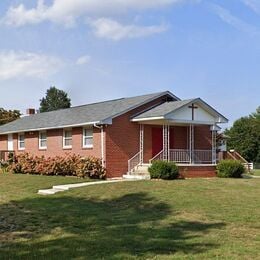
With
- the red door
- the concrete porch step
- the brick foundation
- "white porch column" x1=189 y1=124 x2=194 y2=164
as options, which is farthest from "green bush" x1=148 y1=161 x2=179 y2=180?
"white porch column" x1=189 y1=124 x2=194 y2=164

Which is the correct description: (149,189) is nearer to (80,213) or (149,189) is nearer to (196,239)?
(80,213)

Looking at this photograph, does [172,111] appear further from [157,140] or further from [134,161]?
[134,161]

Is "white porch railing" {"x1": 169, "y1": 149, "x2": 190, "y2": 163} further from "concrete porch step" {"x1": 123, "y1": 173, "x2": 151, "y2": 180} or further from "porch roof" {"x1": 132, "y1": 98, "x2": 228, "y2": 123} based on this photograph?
"concrete porch step" {"x1": 123, "y1": 173, "x2": 151, "y2": 180}

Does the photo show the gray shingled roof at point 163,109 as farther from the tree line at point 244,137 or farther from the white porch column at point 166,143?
the tree line at point 244,137

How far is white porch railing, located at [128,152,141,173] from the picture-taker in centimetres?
2608

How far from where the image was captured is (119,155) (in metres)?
25.8

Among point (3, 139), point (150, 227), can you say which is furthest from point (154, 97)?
point (150, 227)

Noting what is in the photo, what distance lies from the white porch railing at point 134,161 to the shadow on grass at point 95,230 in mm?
10061

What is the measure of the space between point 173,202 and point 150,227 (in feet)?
12.5

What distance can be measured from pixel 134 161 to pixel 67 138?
15.9 ft

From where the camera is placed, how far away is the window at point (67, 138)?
93.5ft

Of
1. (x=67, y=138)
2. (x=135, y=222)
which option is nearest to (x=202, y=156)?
(x=67, y=138)

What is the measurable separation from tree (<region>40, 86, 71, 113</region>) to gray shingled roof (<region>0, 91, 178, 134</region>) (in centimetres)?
3598

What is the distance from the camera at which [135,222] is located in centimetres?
1195
